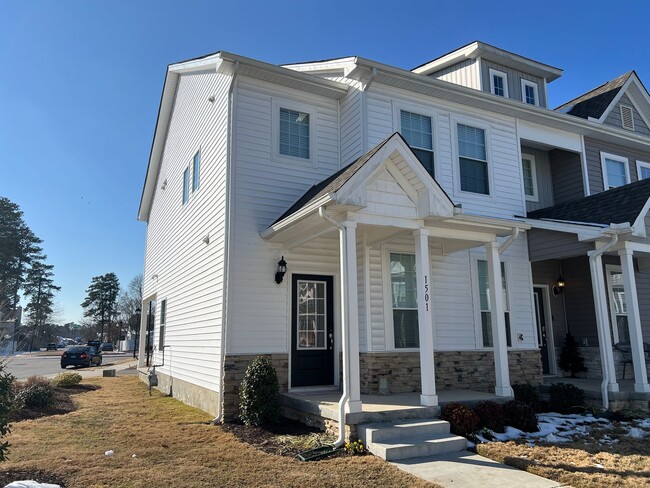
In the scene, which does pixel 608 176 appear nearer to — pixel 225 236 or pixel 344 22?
pixel 344 22

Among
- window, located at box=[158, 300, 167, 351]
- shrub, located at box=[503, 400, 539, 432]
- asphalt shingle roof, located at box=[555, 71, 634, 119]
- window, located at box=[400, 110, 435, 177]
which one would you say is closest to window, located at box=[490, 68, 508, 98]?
asphalt shingle roof, located at box=[555, 71, 634, 119]

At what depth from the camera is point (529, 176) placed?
12320mm

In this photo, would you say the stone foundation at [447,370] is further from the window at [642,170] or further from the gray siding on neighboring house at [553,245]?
the window at [642,170]

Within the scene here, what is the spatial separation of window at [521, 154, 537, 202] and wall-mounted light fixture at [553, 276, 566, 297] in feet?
7.24

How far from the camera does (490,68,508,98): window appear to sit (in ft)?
41.4

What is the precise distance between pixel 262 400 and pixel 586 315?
28.8 feet

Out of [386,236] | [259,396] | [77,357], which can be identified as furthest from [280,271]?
[77,357]

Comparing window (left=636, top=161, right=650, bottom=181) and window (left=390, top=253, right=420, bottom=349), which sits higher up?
window (left=636, top=161, right=650, bottom=181)

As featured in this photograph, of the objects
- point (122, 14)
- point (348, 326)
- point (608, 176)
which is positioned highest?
point (122, 14)

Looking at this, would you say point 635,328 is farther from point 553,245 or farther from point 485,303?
point 485,303

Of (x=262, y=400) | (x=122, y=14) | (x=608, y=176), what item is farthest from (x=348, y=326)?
(x=608, y=176)

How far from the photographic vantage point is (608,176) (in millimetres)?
12664

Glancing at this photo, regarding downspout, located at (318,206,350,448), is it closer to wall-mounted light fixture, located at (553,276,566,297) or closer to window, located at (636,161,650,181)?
wall-mounted light fixture, located at (553,276,566,297)

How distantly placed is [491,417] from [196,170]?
861cm
